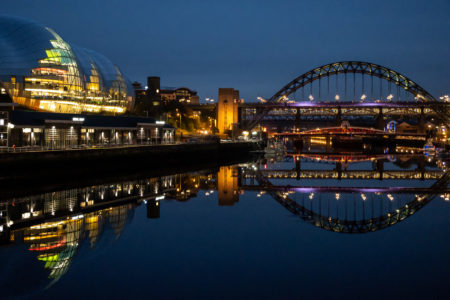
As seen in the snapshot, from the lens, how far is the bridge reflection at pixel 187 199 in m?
19.0

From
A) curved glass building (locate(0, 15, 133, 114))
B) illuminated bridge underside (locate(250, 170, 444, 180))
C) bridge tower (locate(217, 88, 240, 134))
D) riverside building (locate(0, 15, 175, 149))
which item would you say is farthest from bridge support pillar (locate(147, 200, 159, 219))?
bridge tower (locate(217, 88, 240, 134))

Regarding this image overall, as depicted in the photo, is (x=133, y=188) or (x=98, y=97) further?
(x=98, y=97)

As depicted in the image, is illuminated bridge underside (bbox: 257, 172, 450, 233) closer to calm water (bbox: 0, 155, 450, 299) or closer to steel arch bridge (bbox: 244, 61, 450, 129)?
calm water (bbox: 0, 155, 450, 299)

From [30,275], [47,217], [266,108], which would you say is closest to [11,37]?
[47,217]

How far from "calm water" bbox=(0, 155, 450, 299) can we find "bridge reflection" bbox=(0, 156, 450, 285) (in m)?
0.08

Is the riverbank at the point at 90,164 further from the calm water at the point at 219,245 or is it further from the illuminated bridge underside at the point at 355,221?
the illuminated bridge underside at the point at 355,221

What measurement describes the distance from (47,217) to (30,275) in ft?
27.7

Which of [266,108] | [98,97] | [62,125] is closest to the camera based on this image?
[62,125]

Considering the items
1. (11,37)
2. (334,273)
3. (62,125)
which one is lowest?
(334,273)

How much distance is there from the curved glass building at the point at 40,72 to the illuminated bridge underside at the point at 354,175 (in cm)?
2254

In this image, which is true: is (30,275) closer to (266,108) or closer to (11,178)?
(11,178)

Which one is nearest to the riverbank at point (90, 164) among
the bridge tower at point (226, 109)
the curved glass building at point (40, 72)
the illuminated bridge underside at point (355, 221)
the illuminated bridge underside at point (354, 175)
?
the illuminated bridge underside at point (354, 175)

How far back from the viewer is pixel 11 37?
50.5 meters

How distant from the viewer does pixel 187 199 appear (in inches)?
1183
